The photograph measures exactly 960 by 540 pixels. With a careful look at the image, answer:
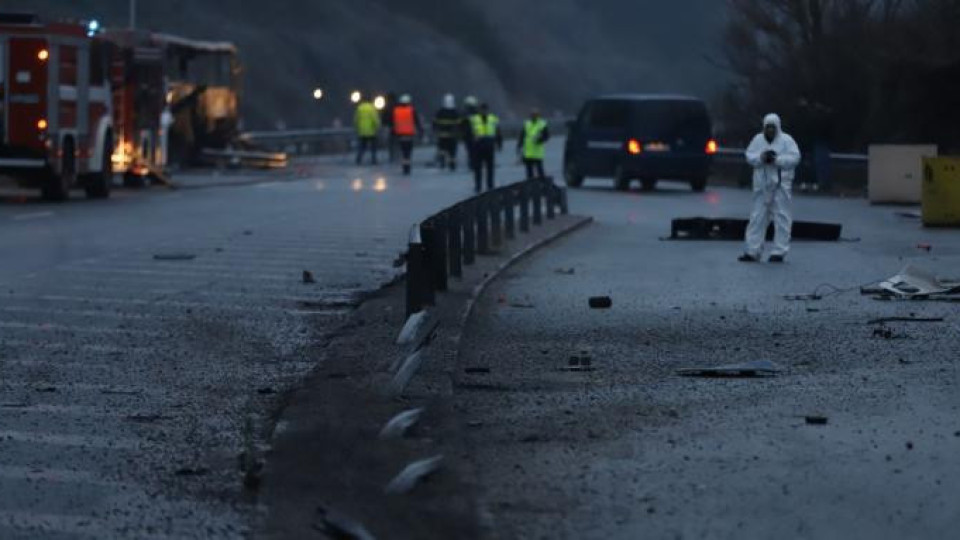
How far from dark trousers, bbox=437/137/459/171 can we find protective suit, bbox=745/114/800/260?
31.2 m

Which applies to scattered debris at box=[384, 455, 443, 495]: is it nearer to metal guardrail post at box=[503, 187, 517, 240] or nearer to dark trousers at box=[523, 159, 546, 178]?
metal guardrail post at box=[503, 187, 517, 240]

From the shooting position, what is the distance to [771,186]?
2284cm

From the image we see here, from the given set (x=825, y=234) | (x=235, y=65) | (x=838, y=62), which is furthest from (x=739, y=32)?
(x=825, y=234)

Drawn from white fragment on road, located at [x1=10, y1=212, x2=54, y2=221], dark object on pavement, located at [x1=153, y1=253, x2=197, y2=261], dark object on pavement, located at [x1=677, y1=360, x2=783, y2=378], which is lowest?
white fragment on road, located at [x1=10, y1=212, x2=54, y2=221]

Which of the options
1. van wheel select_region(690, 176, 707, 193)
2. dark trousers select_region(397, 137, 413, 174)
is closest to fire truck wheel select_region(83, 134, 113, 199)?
van wheel select_region(690, 176, 707, 193)

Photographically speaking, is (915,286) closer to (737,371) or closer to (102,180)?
(737,371)

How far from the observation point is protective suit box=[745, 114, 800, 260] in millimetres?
22391

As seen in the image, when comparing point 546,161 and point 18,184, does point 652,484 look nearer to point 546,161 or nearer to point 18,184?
point 18,184

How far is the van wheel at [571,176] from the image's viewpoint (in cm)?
4316

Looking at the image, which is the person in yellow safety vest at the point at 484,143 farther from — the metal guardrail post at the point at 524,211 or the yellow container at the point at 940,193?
the metal guardrail post at the point at 524,211

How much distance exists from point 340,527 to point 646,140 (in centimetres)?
3386

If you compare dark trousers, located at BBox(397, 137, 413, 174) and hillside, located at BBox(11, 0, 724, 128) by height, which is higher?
hillside, located at BBox(11, 0, 724, 128)

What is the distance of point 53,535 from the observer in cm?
784

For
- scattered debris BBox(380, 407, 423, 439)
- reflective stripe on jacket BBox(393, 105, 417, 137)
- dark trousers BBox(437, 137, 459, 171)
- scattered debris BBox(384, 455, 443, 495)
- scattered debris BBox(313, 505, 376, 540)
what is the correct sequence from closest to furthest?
scattered debris BBox(313, 505, 376, 540), scattered debris BBox(384, 455, 443, 495), scattered debris BBox(380, 407, 423, 439), reflective stripe on jacket BBox(393, 105, 417, 137), dark trousers BBox(437, 137, 459, 171)
